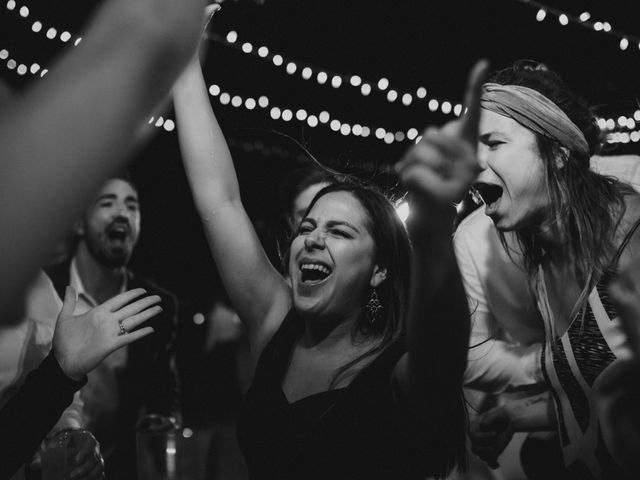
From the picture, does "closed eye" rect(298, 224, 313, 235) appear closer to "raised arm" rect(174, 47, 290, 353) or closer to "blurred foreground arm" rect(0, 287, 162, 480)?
"raised arm" rect(174, 47, 290, 353)

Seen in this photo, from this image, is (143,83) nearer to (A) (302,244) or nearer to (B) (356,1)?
(A) (302,244)

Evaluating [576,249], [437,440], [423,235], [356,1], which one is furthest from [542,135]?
[356,1]

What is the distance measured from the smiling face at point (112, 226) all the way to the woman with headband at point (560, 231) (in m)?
2.08

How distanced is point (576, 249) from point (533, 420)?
1.71 ft

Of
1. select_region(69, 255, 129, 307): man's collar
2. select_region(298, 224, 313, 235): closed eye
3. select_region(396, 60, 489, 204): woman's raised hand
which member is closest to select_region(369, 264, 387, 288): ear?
select_region(298, 224, 313, 235): closed eye

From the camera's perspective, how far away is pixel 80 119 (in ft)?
1.20

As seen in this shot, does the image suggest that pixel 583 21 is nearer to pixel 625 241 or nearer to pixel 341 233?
pixel 625 241

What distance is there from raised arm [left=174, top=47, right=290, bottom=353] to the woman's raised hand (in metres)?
1.14

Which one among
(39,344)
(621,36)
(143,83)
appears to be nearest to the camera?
(143,83)

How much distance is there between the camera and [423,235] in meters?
0.93

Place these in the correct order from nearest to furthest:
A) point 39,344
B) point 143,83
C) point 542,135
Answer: point 143,83
point 542,135
point 39,344

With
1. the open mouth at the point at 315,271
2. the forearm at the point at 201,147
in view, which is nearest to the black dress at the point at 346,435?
the open mouth at the point at 315,271

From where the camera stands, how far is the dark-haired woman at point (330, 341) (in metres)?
1.56

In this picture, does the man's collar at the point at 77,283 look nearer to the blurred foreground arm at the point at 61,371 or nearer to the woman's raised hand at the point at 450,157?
the blurred foreground arm at the point at 61,371
